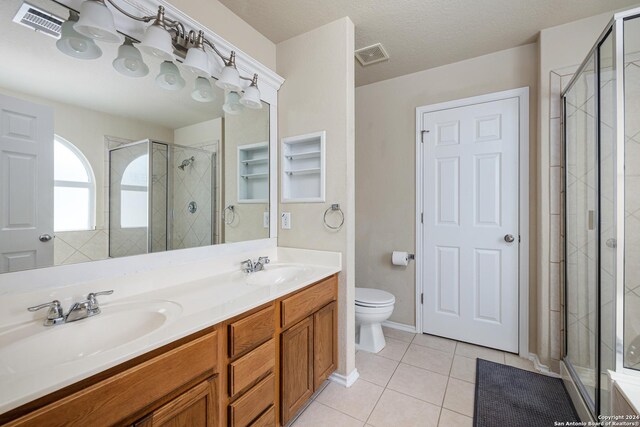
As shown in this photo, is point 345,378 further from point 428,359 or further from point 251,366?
point 251,366

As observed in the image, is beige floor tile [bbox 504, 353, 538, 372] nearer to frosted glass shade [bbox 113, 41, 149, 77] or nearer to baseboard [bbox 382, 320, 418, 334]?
baseboard [bbox 382, 320, 418, 334]

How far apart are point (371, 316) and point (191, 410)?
1.50 meters

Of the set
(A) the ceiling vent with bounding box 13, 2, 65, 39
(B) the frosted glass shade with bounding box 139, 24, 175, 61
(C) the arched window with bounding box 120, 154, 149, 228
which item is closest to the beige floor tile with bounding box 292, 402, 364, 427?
(C) the arched window with bounding box 120, 154, 149, 228

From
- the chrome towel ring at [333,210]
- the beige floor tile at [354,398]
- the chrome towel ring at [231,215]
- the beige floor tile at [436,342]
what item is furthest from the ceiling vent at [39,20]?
the beige floor tile at [436,342]

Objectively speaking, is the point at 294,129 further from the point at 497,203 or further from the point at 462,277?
the point at 462,277

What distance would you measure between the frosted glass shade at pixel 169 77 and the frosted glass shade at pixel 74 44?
28cm

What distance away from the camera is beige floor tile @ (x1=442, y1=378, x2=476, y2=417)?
5.25 ft

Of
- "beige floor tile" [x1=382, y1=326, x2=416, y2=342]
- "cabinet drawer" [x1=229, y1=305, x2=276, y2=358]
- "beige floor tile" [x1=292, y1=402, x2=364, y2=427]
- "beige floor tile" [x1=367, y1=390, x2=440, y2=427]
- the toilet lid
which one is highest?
"cabinet drawer" [x1=229, y1=305, x2=276, y2=358]

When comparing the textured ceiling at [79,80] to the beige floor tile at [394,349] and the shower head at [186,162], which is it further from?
the beige floor tile at [394,349]

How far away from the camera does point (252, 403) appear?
3.82ft

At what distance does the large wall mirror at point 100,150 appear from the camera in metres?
0.98

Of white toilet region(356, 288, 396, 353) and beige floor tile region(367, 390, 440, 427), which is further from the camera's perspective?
white toilet region(356, 288, 396, 353)

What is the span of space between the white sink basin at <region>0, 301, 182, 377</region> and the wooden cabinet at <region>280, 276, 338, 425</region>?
56cm

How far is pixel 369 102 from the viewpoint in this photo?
9.30 ft
